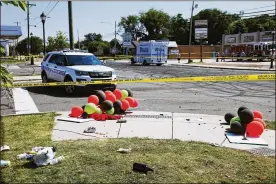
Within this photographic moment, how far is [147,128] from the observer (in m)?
7.35

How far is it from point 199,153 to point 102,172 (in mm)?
1712

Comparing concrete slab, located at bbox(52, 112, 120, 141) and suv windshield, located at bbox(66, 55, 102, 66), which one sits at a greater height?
suv windshield, located at bbox(66, 55, 102, 66)

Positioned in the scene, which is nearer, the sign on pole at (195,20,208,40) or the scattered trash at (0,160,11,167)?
the scattered trash at (0,160,11,167)

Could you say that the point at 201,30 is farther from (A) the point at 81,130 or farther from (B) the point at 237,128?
(A) the point at 81,130

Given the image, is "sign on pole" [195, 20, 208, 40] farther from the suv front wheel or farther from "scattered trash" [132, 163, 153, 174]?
"scattered trash" [132, 163, 153, 174]

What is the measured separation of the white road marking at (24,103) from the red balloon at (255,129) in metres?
5.78

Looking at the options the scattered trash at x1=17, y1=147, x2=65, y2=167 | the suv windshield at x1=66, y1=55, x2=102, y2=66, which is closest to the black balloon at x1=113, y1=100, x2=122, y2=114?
the scattered trash at x1=17, y1=147, x2=65, y2=167

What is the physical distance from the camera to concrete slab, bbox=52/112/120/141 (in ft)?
22.0

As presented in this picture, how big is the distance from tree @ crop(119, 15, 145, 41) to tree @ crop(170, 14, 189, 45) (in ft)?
46.8

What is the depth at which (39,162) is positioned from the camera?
16.1 ft

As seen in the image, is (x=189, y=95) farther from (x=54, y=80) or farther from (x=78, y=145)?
(x=78, y=145)

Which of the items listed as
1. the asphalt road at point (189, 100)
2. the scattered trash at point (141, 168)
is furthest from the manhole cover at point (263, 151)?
the asphalt road at point (189, 100)

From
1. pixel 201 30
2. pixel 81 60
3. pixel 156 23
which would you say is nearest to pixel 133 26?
pixel 156 23

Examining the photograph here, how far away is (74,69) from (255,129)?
8.13m
